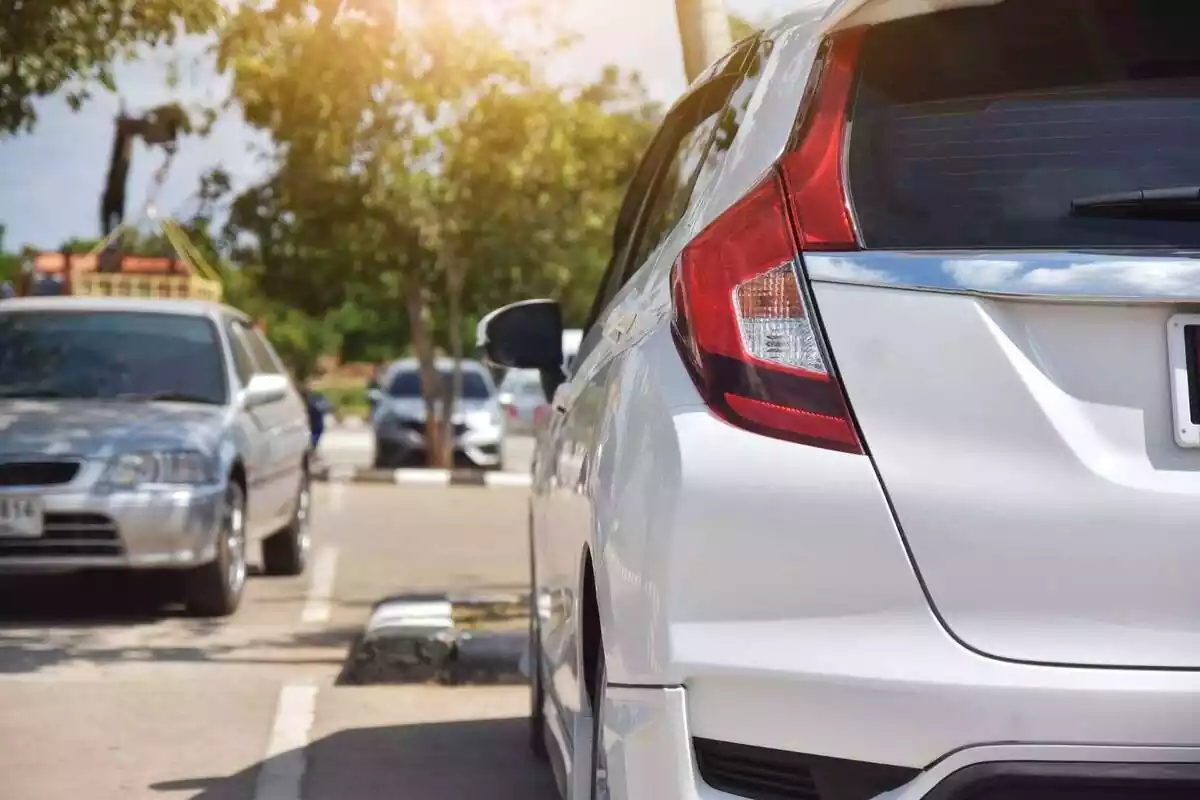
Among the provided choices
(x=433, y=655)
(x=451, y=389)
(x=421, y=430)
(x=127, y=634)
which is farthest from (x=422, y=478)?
(x=433, y=655)

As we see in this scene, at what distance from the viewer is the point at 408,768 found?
19.6 feet

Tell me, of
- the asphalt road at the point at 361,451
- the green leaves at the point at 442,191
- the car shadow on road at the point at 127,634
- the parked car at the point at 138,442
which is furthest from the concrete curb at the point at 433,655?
the asphalt road at the point at 361,451

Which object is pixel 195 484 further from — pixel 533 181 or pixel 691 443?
pixel 533 181

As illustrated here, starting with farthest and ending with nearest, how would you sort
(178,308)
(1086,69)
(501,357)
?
(178,308), (501,357), (1086,69)

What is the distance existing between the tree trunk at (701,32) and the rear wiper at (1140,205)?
4971 millimetres

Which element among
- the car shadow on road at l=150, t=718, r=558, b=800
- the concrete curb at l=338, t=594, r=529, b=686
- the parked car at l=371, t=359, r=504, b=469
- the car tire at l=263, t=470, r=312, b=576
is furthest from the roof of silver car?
the parked car at l=371, t=359, r=504, b=469

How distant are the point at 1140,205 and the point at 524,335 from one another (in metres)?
2.64

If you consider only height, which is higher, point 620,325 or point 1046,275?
point 1046,275

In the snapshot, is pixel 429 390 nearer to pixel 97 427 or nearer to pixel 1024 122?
pixel 97 427

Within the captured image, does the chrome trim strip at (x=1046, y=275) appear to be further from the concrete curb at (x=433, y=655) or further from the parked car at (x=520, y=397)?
the parked car at (x=520, y=397)

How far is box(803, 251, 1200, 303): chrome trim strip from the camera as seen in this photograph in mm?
2732

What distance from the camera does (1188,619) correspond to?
8.73 ft

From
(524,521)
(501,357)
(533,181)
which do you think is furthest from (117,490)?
(533,181)

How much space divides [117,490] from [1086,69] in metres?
7.00
